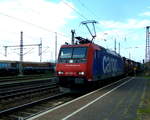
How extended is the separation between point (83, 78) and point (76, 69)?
2.37 feet

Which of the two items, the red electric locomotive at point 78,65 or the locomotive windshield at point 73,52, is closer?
the red electric locomotive at point 78,65

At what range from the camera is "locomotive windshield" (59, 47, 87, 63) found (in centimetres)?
1602

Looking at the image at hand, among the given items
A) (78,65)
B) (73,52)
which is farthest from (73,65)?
(73,52)

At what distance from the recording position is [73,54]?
16359mm

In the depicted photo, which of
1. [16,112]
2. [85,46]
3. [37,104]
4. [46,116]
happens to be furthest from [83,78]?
[46,116]

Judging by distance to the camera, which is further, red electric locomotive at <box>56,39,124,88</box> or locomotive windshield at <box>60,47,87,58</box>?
locomotive windshield at <box>60,47,87,58</box>

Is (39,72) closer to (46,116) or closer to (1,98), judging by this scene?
(1,98)

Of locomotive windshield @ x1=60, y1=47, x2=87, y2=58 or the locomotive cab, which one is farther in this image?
locomotive windshield @ x1=60, y1=47, x2=87, y2=58

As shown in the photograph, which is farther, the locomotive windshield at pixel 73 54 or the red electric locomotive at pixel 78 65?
the locomotive windshield at pixel 73 54

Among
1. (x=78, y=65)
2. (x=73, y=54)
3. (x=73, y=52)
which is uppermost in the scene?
(x=73, y=52)

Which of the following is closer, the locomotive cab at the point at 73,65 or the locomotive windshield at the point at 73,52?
the locomotive cab at the point at 73,65

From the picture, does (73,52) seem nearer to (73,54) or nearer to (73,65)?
(73,54)

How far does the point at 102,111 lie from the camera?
30.6ft

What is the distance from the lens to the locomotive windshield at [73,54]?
16.0m
